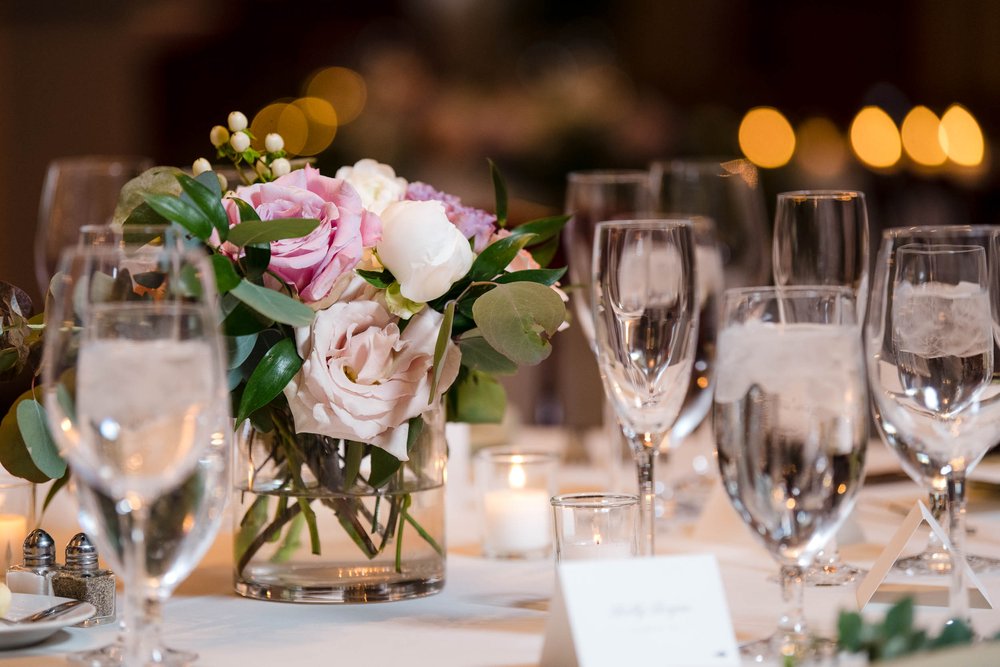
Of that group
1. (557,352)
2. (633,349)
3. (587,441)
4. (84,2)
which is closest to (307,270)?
(633,349)

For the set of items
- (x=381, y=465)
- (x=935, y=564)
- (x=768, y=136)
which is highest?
(x=768, y=136)

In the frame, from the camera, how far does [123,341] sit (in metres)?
0.74

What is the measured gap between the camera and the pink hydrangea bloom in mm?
1102

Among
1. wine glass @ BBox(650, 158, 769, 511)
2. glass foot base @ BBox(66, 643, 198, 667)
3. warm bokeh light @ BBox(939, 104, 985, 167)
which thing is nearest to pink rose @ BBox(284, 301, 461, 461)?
glass foot base @ BBox(66, 643, 198, 667)

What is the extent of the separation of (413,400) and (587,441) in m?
0.90

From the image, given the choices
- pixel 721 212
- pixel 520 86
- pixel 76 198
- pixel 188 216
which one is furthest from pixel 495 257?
pixel 520 86

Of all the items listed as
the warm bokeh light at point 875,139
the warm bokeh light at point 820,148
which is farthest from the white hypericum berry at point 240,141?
the warm bokeh light at point 875,139

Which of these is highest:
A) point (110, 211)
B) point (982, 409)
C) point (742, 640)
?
point (110, 211)

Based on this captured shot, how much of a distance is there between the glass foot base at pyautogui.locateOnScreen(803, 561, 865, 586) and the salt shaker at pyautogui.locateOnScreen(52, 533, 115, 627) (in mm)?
558

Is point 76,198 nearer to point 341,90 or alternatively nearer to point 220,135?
point 220,135

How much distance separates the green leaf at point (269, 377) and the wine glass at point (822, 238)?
0.49 m

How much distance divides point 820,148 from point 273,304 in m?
5.52

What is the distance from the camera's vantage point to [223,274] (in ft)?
3.14

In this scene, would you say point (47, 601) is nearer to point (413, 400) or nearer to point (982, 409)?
point (413, 400)
